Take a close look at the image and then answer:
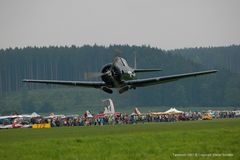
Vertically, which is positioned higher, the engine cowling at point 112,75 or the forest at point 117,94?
the forest at point 117,94

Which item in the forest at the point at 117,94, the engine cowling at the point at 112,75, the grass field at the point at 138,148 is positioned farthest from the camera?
the forest at the point at 117,94

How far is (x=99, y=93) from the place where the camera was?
16600 centimetres

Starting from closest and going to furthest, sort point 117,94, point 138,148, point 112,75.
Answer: point 138,148 → point 112,75 → point 117,94

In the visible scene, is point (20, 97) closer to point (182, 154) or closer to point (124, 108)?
point (124, 108)

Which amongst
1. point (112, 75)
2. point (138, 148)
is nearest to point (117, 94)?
point (112, 75)

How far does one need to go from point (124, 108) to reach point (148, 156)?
134696 mm

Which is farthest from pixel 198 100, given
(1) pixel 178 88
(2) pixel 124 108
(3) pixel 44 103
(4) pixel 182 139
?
(4) pixel 182 139

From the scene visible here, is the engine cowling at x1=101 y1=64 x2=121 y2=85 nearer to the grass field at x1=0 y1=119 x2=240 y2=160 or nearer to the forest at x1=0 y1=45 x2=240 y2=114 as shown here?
the grass field at x1=0 y1=119 x2=240 y2=160

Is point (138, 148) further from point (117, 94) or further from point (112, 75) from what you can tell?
point (117, 94)

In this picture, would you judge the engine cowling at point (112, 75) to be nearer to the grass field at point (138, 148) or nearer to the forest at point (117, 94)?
the grass field at point (138, 148)

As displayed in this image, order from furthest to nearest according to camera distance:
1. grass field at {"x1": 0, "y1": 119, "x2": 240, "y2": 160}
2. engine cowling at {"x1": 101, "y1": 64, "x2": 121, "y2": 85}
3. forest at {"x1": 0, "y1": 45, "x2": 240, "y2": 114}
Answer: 1. forest at {"x1": 0, "y1": 45, "x2": 240, "y2": 114}
2. engine cowling at {"x1": 101, "y1": 64, "x2": 121, "y2": 85}
3. grass field at {"x1": 0, "y1": 119, "x2": 240, "y2": 160}

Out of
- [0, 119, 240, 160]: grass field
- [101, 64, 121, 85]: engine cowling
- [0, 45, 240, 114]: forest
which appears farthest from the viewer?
[0, 45, 240, 114]: forest

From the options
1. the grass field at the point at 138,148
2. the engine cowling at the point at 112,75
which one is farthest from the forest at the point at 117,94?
the grass field at the point at 138,148

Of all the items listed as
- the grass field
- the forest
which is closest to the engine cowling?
the grass field
